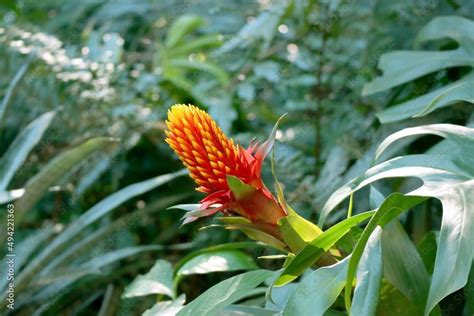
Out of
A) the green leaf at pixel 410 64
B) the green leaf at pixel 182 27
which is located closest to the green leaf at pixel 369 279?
the green leaf at pixel 410 64

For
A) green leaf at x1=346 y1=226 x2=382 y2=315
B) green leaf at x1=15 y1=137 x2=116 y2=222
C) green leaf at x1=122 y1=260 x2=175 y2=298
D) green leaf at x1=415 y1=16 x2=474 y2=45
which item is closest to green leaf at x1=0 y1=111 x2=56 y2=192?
green leaf at x1=15 y1=137 x2=116 y2=222

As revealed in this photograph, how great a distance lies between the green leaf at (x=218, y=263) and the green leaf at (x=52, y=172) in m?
0.37

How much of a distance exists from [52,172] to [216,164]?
0.70 metres

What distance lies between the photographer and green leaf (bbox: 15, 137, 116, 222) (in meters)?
1.39

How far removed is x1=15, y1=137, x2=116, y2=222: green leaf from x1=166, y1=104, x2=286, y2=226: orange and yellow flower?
1.94 ft

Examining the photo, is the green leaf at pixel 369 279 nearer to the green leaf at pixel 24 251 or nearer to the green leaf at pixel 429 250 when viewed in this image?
the green leaf at pixel 429 250

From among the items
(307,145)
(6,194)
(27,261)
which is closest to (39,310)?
(27,261)

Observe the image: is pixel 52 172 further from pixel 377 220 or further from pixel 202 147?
pixel 377 220

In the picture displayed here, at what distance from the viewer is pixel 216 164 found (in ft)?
2.60

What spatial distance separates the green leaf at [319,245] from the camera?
785 millimetres

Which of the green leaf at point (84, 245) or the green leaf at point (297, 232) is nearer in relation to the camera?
the green leaf at point (297, 232)

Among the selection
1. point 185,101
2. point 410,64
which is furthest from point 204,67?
point 410,64

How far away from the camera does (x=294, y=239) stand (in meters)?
0.83

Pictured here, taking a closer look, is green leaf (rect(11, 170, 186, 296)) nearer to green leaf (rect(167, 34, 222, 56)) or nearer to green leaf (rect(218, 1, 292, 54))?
green leaf (rect(218, 1, 292, 54))
